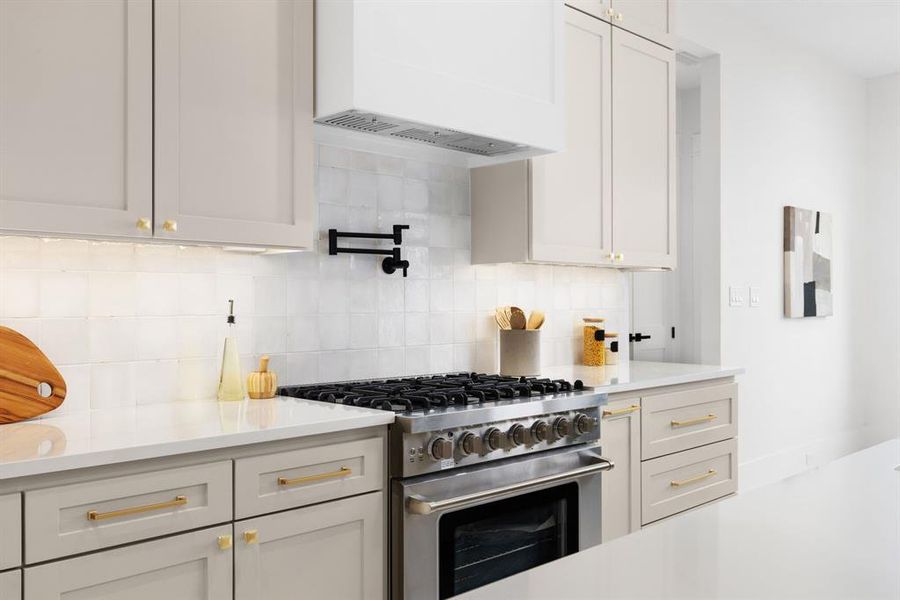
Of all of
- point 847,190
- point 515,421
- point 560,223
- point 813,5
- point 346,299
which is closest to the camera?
point 515,421

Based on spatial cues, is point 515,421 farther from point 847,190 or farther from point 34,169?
point 847,190

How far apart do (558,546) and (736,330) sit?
237 centimetres

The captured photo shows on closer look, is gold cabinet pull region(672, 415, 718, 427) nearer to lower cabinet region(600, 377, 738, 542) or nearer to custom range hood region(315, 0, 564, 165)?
lower cabinet region(600, 377, 738, 542)

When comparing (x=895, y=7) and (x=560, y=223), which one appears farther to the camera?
(x=895, y=7)

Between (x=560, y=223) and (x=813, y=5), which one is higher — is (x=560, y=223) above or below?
below

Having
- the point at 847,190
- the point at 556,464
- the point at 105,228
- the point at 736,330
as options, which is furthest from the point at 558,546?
the point at 847,190

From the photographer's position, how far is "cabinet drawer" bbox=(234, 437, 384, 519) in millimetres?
1815

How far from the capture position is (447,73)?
244 centimetres

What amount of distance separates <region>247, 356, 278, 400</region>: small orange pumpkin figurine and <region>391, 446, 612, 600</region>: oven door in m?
0.58

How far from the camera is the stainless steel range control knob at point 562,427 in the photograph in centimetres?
247

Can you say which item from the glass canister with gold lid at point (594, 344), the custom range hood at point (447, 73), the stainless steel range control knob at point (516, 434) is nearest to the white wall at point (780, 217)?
the glass canister with gold lid at point (594, 344)

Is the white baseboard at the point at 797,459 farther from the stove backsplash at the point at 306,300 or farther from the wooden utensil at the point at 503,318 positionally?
the wooden utensil at the point at 503,318

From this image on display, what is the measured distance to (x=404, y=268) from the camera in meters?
2.88

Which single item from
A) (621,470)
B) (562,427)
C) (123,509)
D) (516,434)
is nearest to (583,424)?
(562,427)
